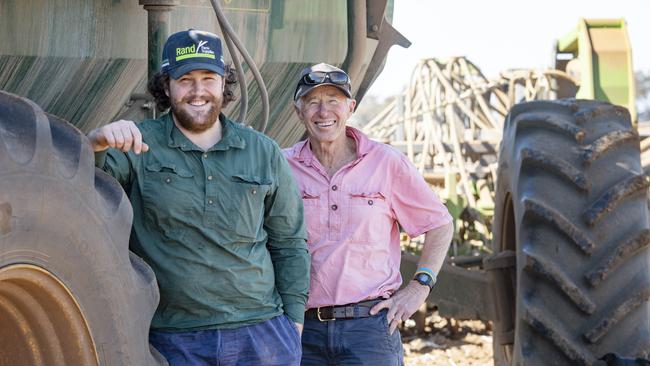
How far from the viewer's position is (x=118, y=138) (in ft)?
10.7

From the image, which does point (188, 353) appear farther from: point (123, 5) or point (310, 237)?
point (123, 5)

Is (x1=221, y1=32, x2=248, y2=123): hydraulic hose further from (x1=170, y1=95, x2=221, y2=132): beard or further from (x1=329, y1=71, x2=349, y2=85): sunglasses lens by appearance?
(x1=170, y1=95, x2=221, y2=132): beard

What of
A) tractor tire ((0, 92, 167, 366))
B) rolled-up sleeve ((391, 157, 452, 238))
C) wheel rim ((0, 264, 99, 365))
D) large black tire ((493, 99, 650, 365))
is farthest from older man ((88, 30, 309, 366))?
large black tire ((493, 99, 650, 365))

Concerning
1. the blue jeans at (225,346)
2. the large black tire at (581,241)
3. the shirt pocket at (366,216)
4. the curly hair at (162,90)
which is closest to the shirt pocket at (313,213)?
the shirt pocket at (366,216)

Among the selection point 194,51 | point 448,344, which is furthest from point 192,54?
point 448,344

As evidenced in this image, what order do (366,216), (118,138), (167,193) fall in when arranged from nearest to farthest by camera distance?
(118,138) → (167,193) → (366,216)

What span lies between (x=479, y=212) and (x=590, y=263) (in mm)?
5540

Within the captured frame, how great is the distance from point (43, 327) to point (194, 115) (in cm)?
78

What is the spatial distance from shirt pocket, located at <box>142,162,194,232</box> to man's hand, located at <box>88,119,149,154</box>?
0.15 meters

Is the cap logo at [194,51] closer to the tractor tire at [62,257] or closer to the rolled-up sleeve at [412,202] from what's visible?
the tractor tire at [62,257]

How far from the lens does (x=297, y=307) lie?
12.3ft

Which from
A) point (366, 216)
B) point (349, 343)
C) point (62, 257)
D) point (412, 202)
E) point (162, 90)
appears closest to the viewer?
point (62, 257)

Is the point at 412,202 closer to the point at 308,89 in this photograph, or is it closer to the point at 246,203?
the point at 308,89

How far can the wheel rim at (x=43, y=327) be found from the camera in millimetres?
2967
